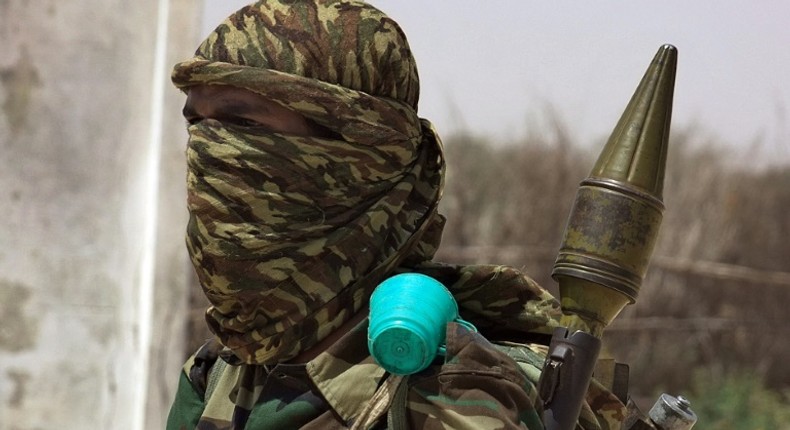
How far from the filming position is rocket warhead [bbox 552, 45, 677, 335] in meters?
1.76

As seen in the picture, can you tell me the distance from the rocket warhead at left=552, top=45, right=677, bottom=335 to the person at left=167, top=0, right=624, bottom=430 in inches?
4.4

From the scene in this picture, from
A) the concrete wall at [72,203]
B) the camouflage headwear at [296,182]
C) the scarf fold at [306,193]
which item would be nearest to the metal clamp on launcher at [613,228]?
the scarf fold at [306,193]

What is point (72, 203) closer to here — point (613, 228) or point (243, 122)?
point (243, 122)

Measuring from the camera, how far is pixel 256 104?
1.84 m

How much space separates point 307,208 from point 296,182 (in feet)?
0.16

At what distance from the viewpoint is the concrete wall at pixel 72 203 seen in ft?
12.3

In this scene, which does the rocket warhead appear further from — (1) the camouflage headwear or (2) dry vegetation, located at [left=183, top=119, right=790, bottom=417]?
(2) dry vegetation, located at [left=183, top=119, right=790, bottom=417]

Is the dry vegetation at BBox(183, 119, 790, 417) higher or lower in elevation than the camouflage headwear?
lower

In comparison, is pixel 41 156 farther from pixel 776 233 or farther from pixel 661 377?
pixel 776 233

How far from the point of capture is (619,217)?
5.80ft

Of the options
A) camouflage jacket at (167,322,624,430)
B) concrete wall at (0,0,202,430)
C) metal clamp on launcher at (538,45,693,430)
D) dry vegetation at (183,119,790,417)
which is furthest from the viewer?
dry vegetation at (183,119,790,417)

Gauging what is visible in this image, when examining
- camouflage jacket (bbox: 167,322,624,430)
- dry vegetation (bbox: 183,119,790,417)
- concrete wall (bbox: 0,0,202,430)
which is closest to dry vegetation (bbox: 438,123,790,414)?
dry vegetation (bbox: 183,119,790,417)

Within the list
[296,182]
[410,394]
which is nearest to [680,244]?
[296,182]

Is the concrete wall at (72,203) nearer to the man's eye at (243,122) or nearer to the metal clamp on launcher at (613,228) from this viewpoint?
the man's eye at (243,122)
